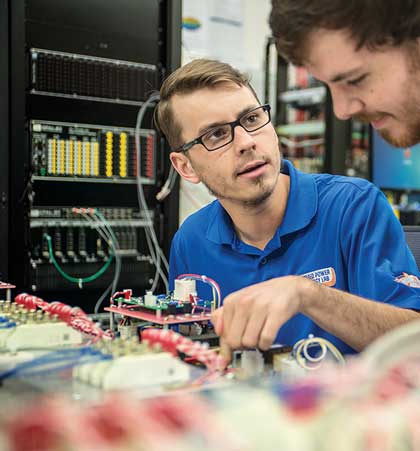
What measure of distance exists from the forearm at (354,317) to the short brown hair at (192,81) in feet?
2.54

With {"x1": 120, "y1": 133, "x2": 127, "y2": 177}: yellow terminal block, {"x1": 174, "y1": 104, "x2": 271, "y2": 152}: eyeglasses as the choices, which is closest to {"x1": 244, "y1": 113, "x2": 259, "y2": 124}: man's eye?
{"x1": 174, "y1": 104, "x2": 271, "y2": 152}: eyeglasses

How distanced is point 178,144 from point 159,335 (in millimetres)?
1097

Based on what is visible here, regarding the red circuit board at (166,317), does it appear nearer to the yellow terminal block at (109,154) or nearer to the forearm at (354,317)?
the forearm at (354,317)

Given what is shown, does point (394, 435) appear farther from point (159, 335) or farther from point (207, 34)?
point (207, 34)

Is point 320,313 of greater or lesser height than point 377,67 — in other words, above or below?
below

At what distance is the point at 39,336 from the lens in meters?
1.02

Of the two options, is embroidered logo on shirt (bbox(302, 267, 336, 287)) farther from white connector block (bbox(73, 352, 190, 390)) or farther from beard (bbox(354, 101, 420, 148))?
white connector block (bbox(73, 352, 190, 390))

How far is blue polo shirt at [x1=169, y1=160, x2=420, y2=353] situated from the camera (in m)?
1.50

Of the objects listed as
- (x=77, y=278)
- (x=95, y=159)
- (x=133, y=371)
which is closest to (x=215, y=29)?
(x=95, y=159)

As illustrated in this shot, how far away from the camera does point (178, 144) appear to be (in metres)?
1.94

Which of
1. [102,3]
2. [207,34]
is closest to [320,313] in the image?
[102,3]

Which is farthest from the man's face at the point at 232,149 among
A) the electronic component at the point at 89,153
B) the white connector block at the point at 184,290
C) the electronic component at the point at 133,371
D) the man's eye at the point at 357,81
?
the electronic component at the point at 89,153

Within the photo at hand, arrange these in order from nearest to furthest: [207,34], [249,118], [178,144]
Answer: [249,118]
[178,144]
[207,34]

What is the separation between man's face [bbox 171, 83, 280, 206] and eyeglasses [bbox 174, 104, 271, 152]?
10 millimetres
